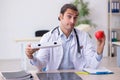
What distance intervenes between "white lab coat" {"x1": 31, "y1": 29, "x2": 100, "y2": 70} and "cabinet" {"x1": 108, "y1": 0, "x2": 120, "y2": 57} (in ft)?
18.0

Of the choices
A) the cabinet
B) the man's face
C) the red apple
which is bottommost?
the cabinet

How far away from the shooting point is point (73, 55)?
8.44 ft

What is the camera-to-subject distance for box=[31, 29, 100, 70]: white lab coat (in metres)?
2.49

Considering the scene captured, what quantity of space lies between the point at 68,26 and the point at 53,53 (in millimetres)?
291

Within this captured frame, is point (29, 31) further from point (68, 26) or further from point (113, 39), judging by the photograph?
point (68, 26)

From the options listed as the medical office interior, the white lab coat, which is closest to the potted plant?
the medical office interior

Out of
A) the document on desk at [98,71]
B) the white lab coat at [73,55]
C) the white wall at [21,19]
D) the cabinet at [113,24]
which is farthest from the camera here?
the cabinet at [113,24]

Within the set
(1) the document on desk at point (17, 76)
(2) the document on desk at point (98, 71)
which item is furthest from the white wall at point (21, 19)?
(1) the document on desk at point (17, 76)

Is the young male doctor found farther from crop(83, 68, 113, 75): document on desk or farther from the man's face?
crop(83, 68, 113, 75): document on desk

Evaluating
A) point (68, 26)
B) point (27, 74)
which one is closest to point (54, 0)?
point (68, 26)

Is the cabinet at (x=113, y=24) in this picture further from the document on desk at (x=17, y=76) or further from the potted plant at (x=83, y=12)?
the document on desk at (x=17, y=76)

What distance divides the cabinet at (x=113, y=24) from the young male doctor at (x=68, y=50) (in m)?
5.51

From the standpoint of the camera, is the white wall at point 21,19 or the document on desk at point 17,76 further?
the white wall at point 21,19

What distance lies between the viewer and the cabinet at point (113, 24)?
8031 millimetres
